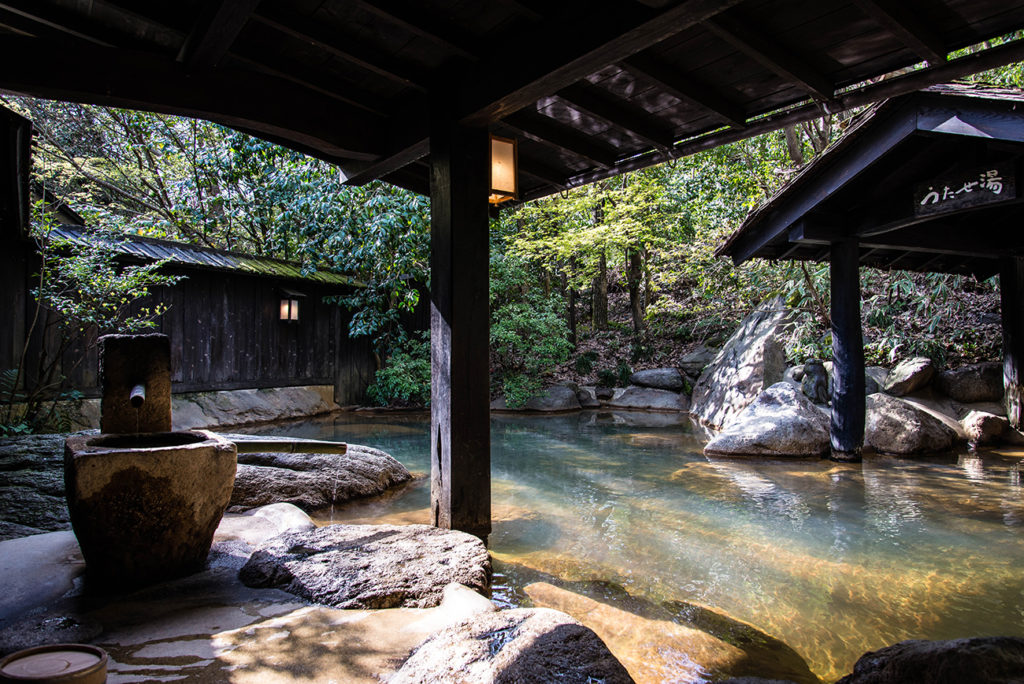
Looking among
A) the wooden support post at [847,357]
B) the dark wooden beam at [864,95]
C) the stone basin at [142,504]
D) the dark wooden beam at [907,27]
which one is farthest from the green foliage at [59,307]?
the wooden support post at [847,357]

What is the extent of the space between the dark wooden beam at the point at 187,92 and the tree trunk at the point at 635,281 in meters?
11.9

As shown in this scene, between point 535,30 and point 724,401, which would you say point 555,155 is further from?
point 724,401

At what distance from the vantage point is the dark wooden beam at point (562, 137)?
410 cm

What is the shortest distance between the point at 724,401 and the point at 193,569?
928 centimetres

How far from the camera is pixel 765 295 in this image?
12.1 m

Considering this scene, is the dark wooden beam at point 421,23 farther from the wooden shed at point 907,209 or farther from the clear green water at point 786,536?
the wooden shed at point 907,209

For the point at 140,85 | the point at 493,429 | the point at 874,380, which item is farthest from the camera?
the point at 493,429

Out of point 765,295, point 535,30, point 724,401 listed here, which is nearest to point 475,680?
point 535,30

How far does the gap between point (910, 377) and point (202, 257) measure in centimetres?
1218

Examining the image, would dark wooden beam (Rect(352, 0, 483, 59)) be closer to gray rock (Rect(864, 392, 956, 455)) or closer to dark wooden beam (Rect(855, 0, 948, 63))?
dark wooden beam (Rect(855, 0, 948, 63))

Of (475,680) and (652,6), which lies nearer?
(475,680)

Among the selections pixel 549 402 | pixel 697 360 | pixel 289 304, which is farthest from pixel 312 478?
pixel 697 360

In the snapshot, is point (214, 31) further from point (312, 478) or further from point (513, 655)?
point (312, 478)

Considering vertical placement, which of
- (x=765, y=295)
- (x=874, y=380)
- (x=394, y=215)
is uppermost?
(x=394, y=215)
